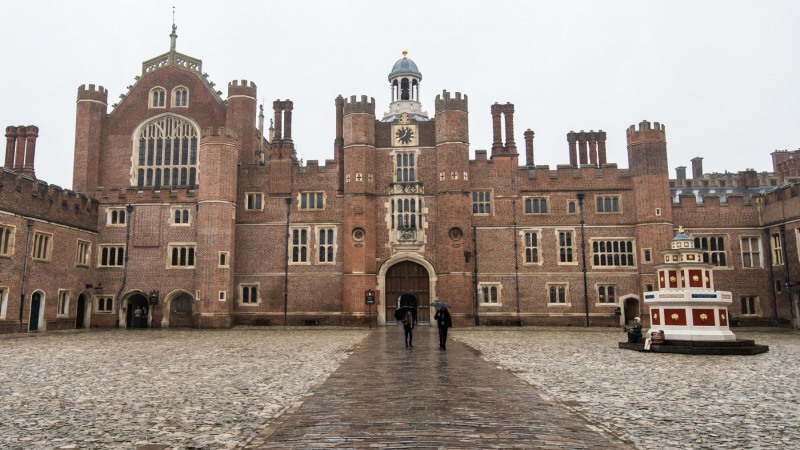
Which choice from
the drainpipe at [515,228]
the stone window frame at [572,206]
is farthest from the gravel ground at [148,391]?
the stone window frame at [572,206]

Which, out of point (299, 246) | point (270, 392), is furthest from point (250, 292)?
point (270, 392)

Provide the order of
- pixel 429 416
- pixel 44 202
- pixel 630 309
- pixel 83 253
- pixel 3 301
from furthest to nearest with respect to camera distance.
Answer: pixel 630 309, pixel 83 253, pixel 44 202, pixel 3 301, pixel 429 416

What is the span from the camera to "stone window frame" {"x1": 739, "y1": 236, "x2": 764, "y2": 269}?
36.5 metres

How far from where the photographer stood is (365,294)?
35.9 m

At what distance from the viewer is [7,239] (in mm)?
29797

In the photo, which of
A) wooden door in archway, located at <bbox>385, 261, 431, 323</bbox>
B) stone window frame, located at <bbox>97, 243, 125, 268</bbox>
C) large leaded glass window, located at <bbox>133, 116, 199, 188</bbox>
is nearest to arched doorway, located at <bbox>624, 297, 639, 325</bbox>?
wooden door in archway, located at <bbox>385, 261, 431, 323</bbox>

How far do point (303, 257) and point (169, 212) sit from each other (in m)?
9.26

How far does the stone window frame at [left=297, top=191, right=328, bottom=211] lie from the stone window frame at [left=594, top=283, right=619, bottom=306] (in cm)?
1840

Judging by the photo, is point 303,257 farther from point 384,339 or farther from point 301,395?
point 301,395

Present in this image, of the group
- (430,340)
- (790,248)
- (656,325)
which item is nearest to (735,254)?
(790,248)

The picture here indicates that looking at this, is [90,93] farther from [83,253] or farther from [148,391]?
[148,391]

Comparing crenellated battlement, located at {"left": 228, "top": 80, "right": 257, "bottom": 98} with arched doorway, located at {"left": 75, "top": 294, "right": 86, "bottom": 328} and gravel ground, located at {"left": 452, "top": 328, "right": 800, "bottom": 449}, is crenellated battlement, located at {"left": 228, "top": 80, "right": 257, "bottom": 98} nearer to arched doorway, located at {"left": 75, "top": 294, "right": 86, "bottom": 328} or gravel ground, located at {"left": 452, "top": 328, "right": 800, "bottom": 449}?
arched doorway, located at {"left": 75, "top": 294, "right": 86, "bottom": 328}

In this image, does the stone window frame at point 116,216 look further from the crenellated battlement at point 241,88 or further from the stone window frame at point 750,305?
the stone window frame at point 750,305

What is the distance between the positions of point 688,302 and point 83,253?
3407 centimetres
